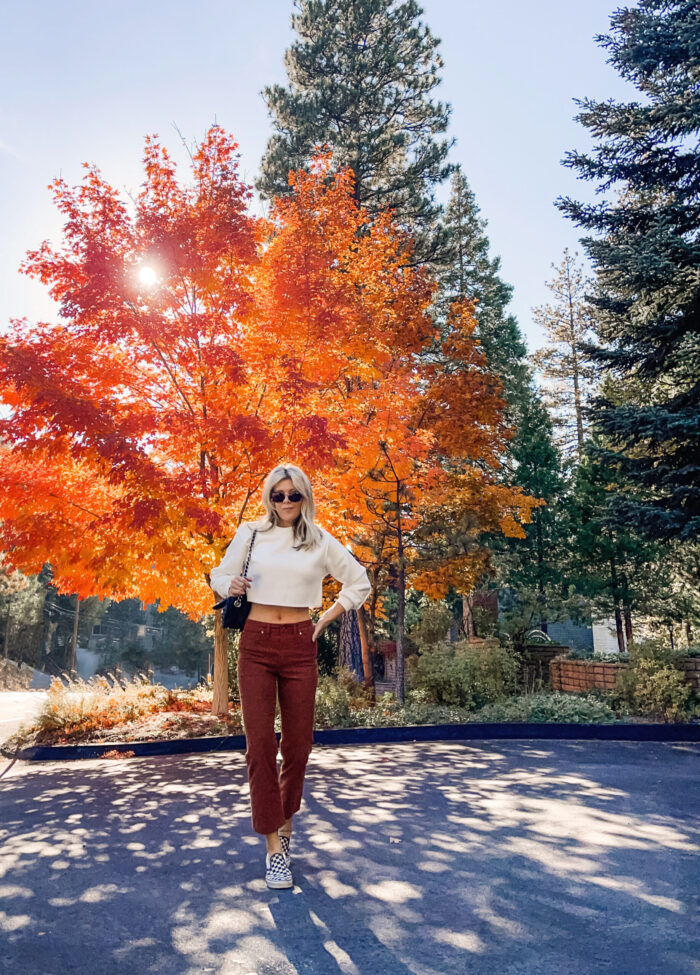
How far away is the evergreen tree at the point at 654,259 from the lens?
1120 cm

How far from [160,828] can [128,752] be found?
3.80 metres

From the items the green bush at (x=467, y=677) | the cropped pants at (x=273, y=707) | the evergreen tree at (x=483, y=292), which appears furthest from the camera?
the evergreen tree at (x=483, y=292)

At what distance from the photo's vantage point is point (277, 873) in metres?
3.34

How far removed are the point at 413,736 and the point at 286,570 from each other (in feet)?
18.4

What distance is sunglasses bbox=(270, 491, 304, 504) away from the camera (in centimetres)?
385

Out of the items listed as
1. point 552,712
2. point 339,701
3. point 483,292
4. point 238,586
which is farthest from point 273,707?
point 483,292

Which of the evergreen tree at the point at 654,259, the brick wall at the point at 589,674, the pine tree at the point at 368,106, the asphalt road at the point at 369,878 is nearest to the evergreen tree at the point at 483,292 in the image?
the pine tree at the point at 368,106

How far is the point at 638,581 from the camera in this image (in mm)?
17422

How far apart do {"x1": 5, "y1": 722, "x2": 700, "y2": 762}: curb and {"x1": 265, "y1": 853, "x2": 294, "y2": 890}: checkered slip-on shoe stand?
16.1 feet

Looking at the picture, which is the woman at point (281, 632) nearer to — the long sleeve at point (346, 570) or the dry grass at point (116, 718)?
the long sleeve at point (346, 570)

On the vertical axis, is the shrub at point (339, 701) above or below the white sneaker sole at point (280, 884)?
above

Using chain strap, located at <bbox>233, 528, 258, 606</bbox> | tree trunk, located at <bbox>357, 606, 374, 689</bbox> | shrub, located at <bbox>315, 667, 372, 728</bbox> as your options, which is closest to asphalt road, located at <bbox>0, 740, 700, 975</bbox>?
chain strap, located at <bbox>233, 528, 258, 606</bbox>

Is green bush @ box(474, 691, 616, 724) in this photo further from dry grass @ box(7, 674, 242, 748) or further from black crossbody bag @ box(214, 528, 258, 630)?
black crossbody bag @ box(214, 528, 258, 630)

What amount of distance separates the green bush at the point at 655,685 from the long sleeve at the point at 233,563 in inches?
309
